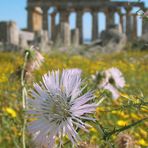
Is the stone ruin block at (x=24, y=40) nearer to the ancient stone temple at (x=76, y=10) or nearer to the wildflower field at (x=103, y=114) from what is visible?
the wildflower field at (x=103, y=114)

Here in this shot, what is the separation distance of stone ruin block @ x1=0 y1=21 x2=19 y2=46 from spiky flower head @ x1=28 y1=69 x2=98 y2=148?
72.5 feet

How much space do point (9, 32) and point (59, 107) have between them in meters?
23.2

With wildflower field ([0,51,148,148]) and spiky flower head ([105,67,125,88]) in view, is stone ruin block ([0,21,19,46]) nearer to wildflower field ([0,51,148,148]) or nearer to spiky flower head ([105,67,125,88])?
wildflower field ([0,51,148,148])

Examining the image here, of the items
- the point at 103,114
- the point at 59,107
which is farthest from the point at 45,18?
the point at 59,107

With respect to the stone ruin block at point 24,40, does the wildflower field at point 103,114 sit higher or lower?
higher

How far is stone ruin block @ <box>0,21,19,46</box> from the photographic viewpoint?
2344 cm

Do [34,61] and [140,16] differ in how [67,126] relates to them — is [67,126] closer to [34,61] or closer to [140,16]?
[140,16]

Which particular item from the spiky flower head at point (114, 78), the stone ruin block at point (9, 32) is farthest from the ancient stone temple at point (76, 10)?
the spiky flower head at point (114, 78)

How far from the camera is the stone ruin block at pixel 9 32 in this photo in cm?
A: 2344

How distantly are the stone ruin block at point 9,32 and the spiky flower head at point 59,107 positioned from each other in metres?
22.1

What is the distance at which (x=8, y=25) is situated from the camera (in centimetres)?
2417

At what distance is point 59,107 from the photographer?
95 centimetres

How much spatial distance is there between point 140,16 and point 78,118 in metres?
0.33

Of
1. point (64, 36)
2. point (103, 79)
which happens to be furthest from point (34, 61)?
point (64, 36)
